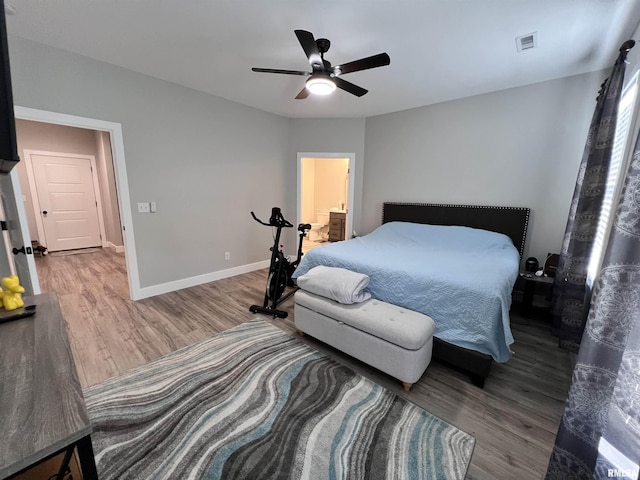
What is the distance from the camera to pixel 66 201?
18.5 ft

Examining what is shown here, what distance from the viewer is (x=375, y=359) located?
1953 millimetres

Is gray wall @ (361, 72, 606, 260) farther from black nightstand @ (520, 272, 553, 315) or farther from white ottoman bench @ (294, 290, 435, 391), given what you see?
white ottoman bench @ (294, 290, 435, 391)

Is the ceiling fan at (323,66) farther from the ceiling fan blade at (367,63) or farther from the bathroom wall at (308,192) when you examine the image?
the bathroom wall at (308,192)

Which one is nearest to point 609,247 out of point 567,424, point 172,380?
point 567,424

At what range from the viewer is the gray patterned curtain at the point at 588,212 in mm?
2070

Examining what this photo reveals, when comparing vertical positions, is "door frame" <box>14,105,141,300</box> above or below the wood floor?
above

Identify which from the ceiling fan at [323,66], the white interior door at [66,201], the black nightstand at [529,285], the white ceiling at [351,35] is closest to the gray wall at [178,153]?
the white ceiling at [351,35]

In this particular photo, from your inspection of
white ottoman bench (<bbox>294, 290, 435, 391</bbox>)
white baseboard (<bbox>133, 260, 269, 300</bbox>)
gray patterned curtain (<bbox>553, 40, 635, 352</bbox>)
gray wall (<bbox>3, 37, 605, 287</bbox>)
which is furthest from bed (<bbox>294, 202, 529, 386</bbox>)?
white baseboard (<bbox>133, 260, 269, 300</bbox>)

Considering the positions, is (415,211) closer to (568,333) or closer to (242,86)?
(568,333)

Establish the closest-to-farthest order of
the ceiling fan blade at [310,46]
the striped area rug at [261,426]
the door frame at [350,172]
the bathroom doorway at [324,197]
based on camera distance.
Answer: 1. the striped area rug at [261,426]
2. the ceiling fan blade at [310,46]
3. the door frame at [350,172]
4. the bathroom doorway at [324,197]

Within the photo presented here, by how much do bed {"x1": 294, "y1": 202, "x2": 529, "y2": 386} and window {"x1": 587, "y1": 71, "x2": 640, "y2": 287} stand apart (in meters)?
0.55

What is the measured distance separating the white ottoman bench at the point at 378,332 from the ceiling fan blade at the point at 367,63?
1.85m

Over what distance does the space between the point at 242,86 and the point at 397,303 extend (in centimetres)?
312

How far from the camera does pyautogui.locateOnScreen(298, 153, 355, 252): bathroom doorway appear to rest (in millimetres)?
6758
